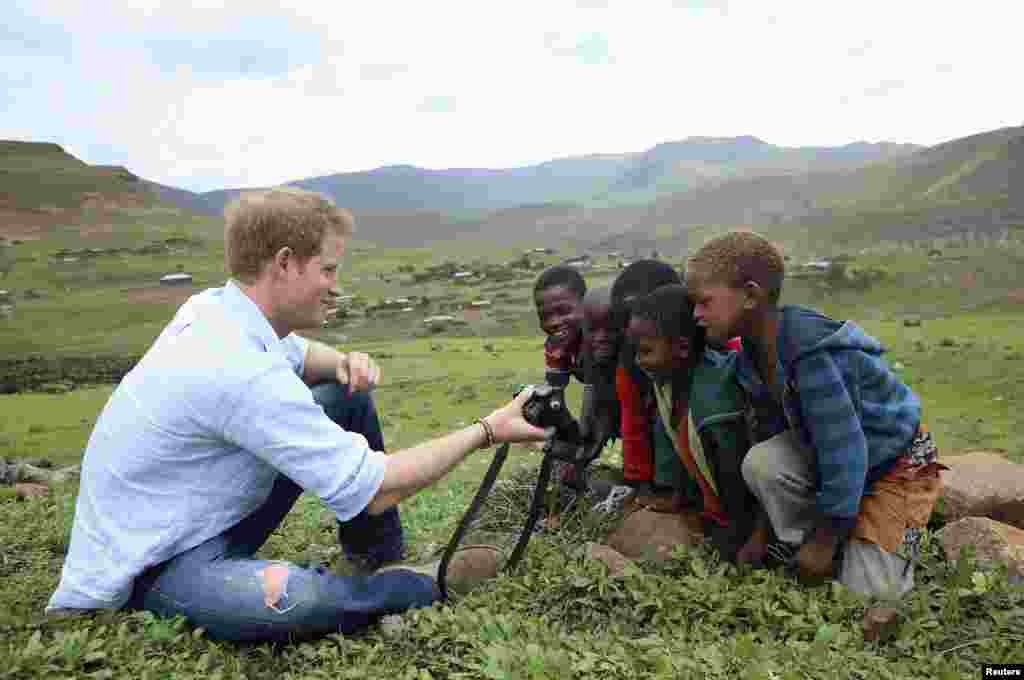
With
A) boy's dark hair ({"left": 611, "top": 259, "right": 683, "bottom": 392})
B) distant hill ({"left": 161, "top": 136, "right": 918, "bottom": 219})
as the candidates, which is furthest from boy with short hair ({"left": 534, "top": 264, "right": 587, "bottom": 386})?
distant hill ({"left": 161, "top": 136, "right": 918, "bottom": 219})

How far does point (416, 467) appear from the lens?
3.13 metres

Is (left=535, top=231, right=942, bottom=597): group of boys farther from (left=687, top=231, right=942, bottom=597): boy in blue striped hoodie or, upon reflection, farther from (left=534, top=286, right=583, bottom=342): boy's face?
(left=534, top=286, right=583, bottom=342): boy's face

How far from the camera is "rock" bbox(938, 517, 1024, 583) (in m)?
3.90

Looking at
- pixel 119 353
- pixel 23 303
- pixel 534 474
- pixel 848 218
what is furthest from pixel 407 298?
pixel 848 218

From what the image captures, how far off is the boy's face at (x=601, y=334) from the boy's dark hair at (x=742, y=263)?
3.49 ft

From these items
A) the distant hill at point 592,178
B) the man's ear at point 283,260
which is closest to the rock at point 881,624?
the man's ear at point 283,260

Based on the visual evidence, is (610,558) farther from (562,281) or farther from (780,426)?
(562,281)

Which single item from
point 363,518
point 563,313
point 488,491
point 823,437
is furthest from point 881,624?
point 563,313

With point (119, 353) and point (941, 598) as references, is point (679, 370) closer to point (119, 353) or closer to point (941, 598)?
point (941, 598)

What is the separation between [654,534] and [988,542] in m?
1.62

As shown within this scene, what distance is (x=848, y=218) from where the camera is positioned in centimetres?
6072

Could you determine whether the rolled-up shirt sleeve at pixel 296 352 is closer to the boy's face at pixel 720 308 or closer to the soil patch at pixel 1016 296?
the boy's face at pixel 720 308

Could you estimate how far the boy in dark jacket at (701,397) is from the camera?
4.06 meters

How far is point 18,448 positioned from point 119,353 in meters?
12.5
